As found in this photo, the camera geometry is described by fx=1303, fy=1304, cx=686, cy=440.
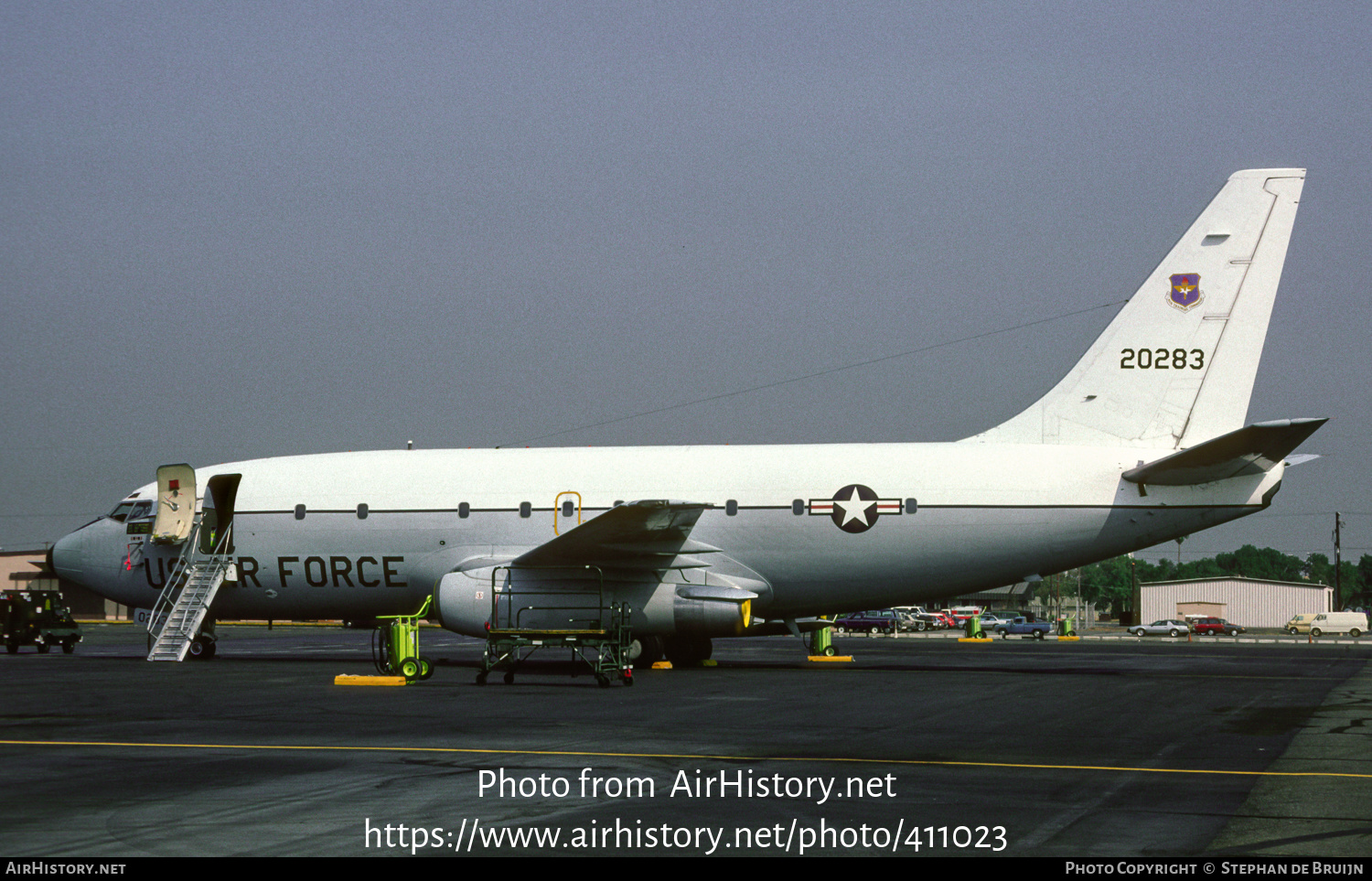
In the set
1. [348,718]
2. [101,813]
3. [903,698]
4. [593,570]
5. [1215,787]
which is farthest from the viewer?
[593,570]

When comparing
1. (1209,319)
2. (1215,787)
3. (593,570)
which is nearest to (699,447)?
(593,570)

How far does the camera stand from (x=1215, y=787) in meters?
10.3

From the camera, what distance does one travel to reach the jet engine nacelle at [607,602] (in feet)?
82.4

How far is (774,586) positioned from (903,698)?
24.8 feet

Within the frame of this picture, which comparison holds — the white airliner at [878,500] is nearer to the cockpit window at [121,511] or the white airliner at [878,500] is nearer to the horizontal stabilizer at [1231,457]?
the horizontal stabilizer at [1231,457]

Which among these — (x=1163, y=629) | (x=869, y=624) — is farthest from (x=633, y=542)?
(x=1163, y=629)

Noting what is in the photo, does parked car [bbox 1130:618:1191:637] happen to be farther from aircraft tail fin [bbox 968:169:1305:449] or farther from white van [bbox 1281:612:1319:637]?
aircraft tail fin [bbox 968:169:1305:449]

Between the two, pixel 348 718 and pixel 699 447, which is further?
pixel 699 447

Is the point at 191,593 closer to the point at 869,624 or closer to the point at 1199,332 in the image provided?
the point at 1199,332

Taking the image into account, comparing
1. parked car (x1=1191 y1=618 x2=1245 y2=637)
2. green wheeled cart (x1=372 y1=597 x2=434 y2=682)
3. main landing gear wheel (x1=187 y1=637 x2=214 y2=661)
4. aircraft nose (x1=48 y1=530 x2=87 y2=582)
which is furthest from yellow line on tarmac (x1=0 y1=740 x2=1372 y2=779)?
parked car (x1=1191 y1=618 x2=1245 y2=637)

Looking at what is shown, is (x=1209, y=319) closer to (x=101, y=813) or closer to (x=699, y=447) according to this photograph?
(x=699, y=447)

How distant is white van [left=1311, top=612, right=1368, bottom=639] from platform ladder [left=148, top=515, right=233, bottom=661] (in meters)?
67.9

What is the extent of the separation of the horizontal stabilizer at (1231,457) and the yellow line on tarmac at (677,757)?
11637mm

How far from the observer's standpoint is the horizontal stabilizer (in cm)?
2188
